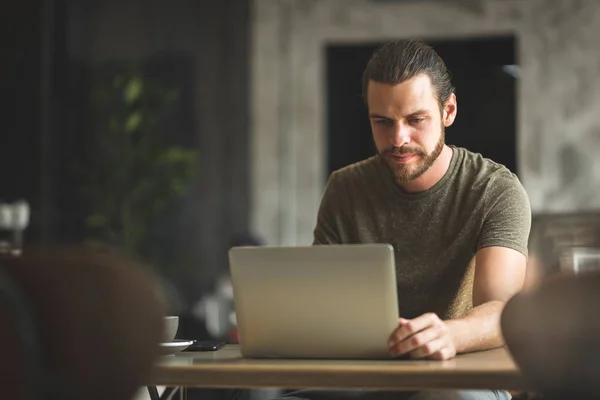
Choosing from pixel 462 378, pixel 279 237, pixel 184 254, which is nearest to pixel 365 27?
pixel 279 237

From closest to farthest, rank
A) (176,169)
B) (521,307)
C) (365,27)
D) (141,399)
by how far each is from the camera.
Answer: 1. (521,307)
2. (141,399)
3. (176,169)
4. (365,27)

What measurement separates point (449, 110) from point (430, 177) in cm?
21

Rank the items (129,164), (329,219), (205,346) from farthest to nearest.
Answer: (129,164)
(329,219)
(205,346)

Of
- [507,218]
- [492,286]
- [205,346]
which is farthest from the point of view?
[507,218]

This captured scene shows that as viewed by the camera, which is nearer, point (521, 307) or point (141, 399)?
point (521, 307)

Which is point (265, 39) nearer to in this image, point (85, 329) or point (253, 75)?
point (253, 75)

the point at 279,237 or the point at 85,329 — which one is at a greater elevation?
the point at 85,329

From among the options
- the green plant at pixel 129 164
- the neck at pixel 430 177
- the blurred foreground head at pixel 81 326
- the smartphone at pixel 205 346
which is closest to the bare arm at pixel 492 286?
the neck at pixel 430 177

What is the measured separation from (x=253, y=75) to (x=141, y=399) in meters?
4.18

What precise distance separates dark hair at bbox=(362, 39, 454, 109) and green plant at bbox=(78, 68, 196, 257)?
3.69 metres

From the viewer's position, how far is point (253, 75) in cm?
647

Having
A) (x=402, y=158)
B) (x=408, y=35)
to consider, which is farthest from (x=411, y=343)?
(x=408, y=35)

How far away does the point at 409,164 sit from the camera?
7.47 ft

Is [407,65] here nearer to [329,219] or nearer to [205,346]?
[329,219]
